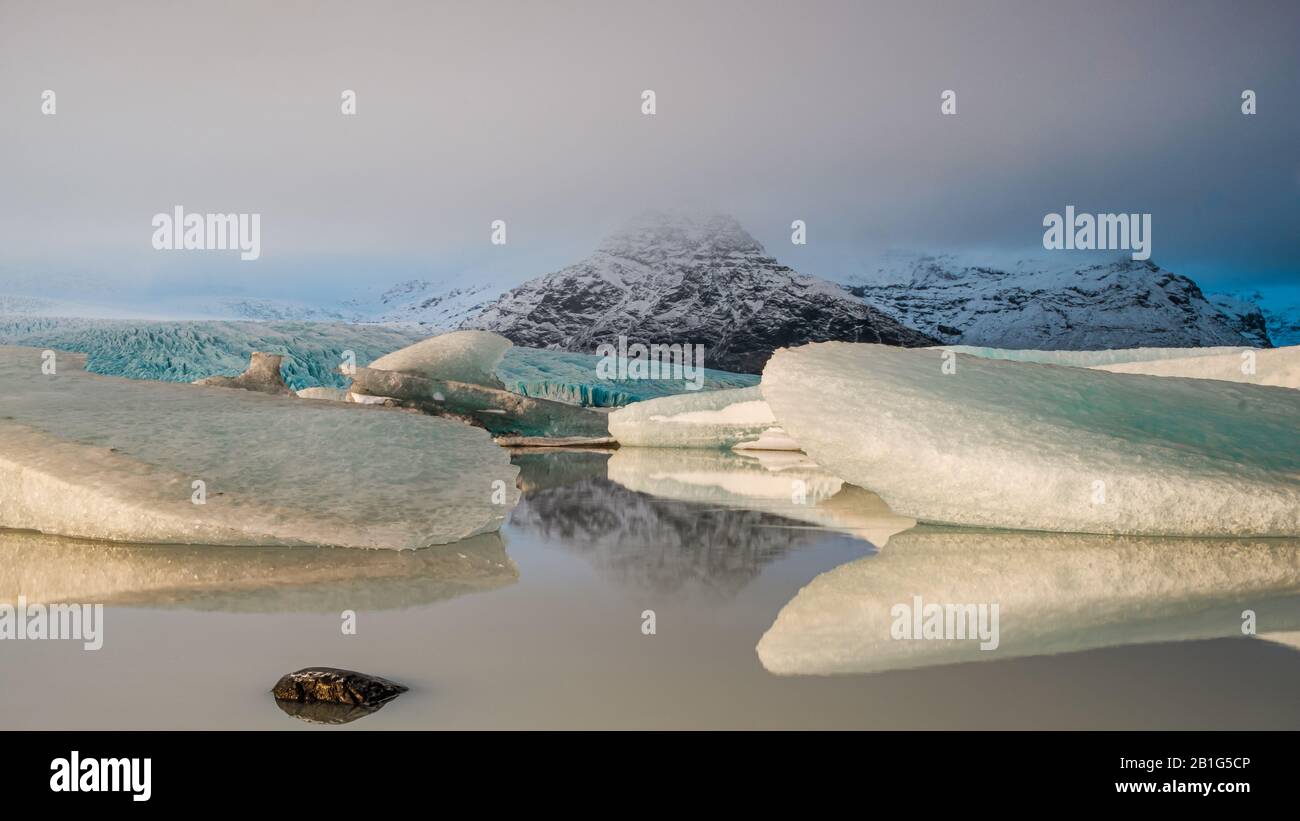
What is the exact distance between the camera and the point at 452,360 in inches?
517

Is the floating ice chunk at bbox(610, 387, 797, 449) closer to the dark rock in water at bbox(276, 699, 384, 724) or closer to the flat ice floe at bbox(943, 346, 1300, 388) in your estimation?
the flat ice floe at bbox(943, 346, 1300, 388)

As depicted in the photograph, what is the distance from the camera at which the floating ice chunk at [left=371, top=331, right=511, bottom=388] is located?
13.0 meters

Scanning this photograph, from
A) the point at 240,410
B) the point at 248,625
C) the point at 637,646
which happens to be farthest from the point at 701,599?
the point at 240,410

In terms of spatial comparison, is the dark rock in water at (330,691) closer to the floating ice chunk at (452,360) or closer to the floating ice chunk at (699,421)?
the floating ice chunk at (699,421)

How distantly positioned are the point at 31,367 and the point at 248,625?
493 centimetres

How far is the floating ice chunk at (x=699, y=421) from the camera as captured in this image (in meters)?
12.4

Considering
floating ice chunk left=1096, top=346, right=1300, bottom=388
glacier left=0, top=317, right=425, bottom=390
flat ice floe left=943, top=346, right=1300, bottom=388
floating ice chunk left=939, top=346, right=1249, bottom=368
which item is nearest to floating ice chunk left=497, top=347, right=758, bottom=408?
glacier left=0, top=317, right=425, bottom=390

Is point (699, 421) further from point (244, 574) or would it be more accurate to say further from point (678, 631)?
point (678, 631)

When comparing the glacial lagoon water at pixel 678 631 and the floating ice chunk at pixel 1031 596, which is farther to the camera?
the floating ice chunk at pixel 1031 596

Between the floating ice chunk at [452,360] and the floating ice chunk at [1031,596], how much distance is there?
885 cm

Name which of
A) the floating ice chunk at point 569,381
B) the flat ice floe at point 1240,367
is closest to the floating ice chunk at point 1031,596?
the flat ice floe at point 1240,367

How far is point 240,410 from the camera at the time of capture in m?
6.31

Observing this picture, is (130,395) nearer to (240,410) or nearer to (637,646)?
(240,410)

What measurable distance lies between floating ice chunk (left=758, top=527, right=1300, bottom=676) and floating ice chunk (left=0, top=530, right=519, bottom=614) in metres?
1.33
